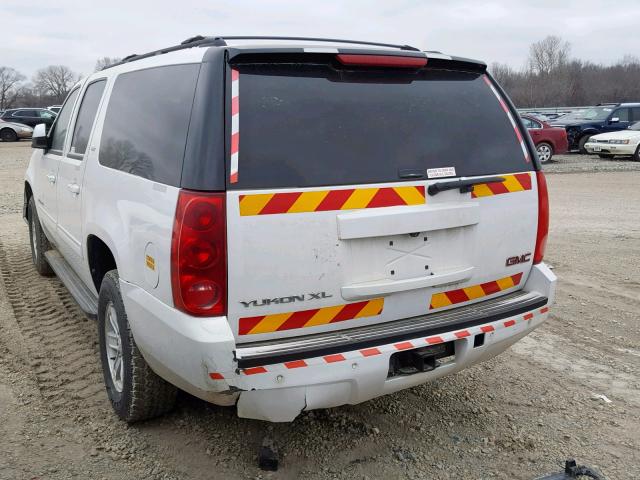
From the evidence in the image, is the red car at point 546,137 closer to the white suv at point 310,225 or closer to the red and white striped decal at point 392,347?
the white suv at point 310,225

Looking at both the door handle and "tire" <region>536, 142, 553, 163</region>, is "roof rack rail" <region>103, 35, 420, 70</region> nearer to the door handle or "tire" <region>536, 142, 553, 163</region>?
the door handle

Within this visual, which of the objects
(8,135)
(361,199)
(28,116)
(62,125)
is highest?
(62,125)

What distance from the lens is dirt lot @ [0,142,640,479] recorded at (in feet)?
10.2

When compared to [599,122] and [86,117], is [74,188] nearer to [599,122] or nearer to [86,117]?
[86,117]

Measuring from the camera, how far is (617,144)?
19500 mm

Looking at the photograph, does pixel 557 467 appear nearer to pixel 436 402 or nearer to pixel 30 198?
pixel 436 402

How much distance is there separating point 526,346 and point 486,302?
155 cm

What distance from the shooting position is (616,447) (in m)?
3.27

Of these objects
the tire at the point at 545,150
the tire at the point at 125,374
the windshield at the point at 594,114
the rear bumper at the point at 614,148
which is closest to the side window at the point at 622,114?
the windshield at the point at 594,114

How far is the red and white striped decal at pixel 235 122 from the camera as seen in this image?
2.54 meters

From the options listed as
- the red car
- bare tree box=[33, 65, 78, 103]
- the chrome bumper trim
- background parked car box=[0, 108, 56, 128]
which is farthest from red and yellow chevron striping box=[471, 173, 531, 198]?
bare tree box=[33, 65, 78, 103]

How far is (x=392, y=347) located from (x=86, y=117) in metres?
2.79

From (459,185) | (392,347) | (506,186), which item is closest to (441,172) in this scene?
(459,185)

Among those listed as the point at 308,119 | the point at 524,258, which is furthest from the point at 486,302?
the point at 308,119
